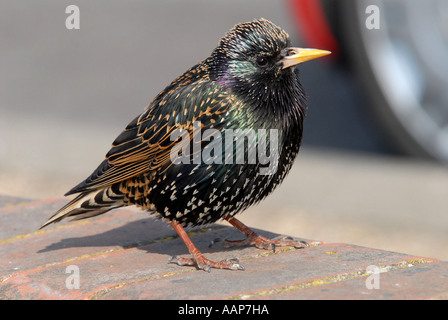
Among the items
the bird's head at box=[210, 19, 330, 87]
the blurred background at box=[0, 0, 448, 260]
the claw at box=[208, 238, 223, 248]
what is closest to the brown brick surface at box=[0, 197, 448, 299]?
the claw at box=[208, 238, 223, 248]

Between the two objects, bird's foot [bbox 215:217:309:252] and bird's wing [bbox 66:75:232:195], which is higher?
bird's wing [bbox 66:75:232:195]

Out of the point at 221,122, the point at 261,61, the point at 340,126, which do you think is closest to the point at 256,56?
the point at 261,61

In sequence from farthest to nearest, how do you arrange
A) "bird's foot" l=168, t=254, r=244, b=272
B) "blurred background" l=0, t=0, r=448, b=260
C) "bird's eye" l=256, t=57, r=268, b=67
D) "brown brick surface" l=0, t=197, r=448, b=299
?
"blurred background" l=0, t=0, r=448, b=260 < "bird's eye" l=256, t=57, r=268, b=67 < "bird's foot" l=168, t=254, r=244, b=272 < "brown brick surface" l=0, t=197, r=448, b=299

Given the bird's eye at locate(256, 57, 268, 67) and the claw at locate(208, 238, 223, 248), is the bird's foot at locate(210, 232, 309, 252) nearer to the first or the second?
the claw at locate(208, 238, 223, 248)

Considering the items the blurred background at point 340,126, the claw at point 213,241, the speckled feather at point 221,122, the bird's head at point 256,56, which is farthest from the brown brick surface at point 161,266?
the blurred background at point 340,126

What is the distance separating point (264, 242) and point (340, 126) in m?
4.01

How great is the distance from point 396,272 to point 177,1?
8978mm

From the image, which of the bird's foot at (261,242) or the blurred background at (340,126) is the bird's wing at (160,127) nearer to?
the bird's foot at (261,242)

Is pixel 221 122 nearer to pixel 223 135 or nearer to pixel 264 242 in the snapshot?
pixel 223 135

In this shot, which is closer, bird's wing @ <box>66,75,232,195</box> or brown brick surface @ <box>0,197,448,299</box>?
brown brick surface @ <box>0,197,448,299</box>

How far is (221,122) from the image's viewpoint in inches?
122

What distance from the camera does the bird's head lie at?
3.18 meters

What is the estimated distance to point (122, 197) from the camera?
11.4 feet

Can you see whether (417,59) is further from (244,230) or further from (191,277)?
(191,277)
